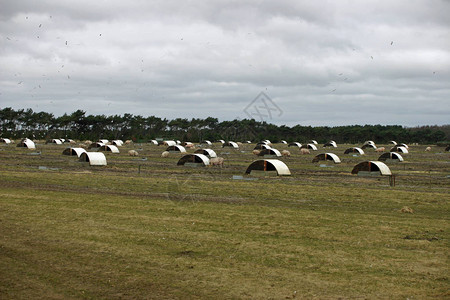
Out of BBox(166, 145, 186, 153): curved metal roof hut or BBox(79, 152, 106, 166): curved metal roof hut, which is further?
BBox(166, 145, 186, 153): curved metal roof hut

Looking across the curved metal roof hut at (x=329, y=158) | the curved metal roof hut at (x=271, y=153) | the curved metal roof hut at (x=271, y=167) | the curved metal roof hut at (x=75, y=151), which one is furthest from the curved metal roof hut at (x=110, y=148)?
the curved metal roof hut at (x=271, y=167)

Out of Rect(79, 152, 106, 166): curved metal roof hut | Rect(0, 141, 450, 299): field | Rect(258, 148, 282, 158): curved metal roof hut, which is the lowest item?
Rect(0, 141, 450, 299): field

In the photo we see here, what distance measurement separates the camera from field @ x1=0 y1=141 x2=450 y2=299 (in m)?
14.1

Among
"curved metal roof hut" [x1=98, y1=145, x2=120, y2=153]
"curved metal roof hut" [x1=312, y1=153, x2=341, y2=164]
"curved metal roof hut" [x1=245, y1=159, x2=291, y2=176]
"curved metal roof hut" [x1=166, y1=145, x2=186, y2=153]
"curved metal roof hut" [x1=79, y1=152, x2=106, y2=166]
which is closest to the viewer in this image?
"curved metal roof hut" [x1=245, y1=159, x2=291, y2=176]

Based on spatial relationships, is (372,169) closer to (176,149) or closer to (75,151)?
(75,151)

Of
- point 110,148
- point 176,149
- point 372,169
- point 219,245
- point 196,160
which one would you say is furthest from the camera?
point 176,149

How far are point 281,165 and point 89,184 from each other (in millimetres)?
23195

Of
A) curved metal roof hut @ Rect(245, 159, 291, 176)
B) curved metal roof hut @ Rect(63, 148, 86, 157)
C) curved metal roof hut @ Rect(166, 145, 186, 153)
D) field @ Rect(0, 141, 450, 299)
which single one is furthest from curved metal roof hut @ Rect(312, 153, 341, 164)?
field @ Rect(0, 141, 450, 299)

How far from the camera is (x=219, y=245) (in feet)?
63.5

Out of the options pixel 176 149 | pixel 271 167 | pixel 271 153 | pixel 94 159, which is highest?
pixel 271 153

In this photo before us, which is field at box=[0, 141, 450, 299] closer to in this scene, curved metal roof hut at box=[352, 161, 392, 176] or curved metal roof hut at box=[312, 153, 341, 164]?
curved metal roof hut at box=[352, 161, 392, 176]

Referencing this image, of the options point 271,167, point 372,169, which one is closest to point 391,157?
point 372,169

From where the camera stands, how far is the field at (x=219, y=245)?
14.1 metres

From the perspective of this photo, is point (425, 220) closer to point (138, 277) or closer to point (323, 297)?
point (323, 297)
